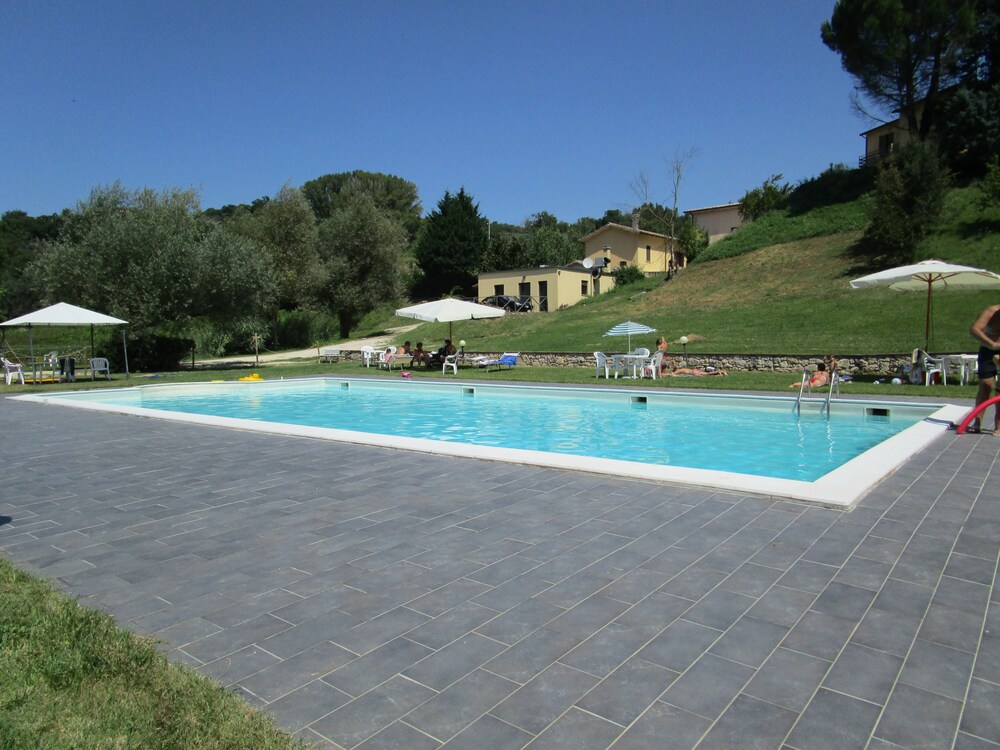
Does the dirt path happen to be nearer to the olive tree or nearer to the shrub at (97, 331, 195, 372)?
the shrub at (97, 331, 195, 372)

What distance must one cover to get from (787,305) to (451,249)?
86.9ft

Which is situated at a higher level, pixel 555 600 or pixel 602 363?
pixel 602 363

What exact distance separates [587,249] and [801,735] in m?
45.8

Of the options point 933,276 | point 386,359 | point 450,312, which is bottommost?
point 386,359

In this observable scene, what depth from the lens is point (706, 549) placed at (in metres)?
3.64

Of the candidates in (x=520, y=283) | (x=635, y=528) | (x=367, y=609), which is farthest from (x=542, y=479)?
(x=520, y=283)

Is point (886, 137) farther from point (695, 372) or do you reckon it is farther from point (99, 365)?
point (99, 365)

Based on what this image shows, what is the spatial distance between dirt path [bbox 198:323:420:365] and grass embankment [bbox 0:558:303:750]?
82.9ft

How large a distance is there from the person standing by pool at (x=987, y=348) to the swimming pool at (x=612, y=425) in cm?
57

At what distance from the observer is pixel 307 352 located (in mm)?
31062

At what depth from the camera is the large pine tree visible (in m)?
44.6

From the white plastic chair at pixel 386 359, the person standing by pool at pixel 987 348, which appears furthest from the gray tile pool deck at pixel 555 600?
the white plastic chair at pixel 386 359

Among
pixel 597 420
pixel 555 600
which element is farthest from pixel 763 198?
pixel 555 600

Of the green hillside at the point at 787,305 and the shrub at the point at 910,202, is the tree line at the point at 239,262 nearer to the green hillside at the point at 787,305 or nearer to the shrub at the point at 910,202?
the green hillside at the point at 787,305
